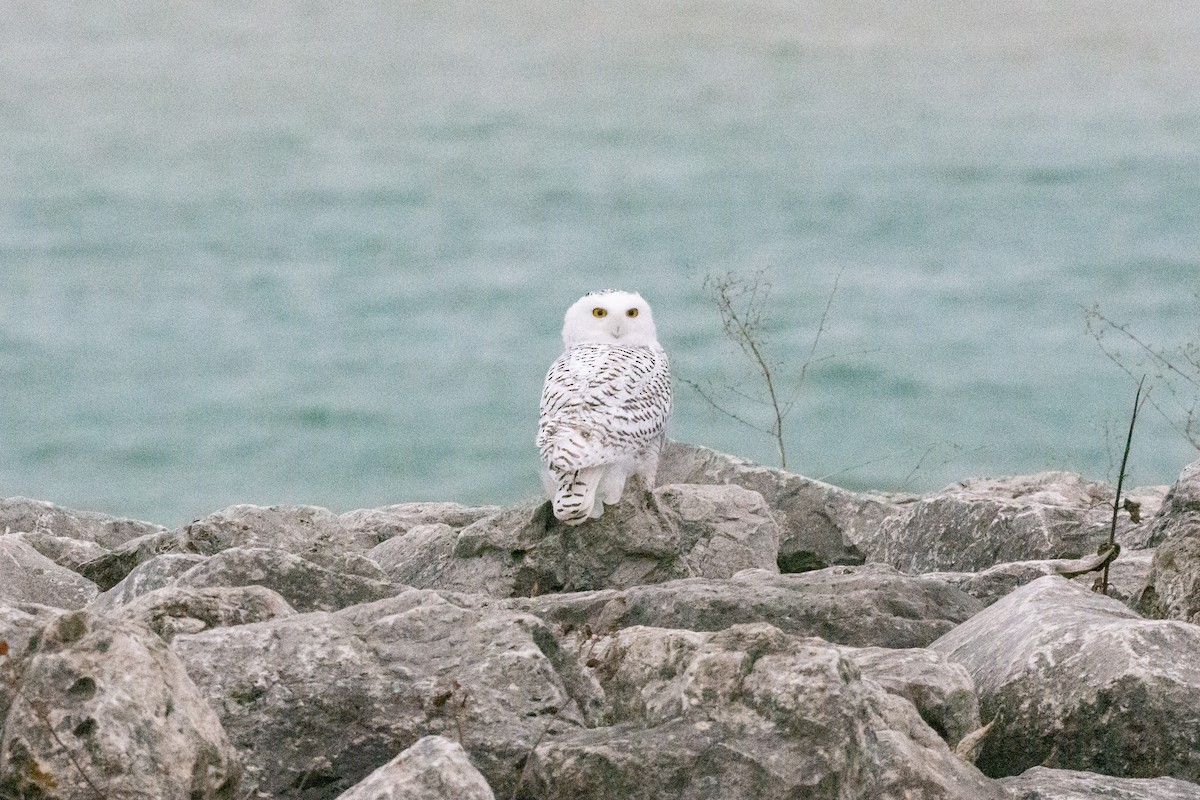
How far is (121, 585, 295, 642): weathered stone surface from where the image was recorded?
5488mm

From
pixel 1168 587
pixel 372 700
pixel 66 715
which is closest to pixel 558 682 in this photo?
pixel 372 700

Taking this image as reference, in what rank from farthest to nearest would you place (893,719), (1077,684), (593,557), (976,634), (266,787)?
(593,557) → (976,634) → (1077,684) → (893,719) → (266,787)

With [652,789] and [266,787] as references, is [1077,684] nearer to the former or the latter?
[652,789]

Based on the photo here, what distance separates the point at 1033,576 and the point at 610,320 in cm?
411

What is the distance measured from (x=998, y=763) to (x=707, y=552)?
348cm

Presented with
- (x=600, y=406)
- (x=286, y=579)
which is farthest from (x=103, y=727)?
(x=600, y=406)

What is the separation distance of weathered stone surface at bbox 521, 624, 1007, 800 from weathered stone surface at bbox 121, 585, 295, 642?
1.32 metres

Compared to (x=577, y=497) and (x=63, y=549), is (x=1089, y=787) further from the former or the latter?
(x=63, y=549)

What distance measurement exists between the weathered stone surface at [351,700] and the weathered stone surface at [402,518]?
18.1ft

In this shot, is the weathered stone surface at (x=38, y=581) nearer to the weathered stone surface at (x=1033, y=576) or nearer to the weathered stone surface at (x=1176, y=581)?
the weathered stone surface at (x=1033, y=576)

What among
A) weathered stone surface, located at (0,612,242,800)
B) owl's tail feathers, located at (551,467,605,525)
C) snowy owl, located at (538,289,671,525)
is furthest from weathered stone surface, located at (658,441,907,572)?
weathered stone surface, located at (0,612,242,800)

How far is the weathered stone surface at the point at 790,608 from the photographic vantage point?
21.2 ft

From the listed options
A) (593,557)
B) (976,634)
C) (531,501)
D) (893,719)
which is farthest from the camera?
(531,501)

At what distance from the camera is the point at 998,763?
577 cm
